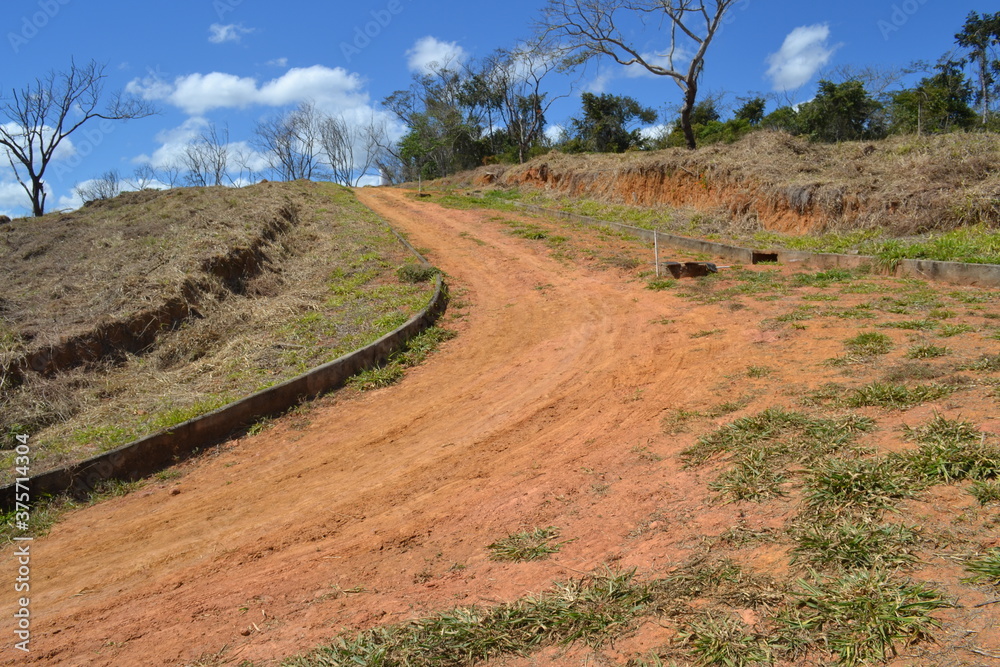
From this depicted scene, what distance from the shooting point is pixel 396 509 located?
5270 millimetres

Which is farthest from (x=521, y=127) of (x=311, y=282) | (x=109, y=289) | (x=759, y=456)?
(x=759, y=456)

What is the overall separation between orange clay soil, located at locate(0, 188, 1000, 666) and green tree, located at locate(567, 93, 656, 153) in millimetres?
29439

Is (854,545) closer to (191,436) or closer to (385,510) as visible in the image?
(385,510)

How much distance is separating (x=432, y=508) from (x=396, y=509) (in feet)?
1.09

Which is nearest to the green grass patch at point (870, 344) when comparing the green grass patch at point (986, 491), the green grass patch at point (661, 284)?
the green grass patch at point (986, 491)

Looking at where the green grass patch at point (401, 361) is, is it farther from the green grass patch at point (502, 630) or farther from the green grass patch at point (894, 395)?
the green grass patch at point (894, 395)

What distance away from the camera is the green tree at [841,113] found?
2359 centimetres

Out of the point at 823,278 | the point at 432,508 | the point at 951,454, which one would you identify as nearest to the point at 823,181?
the point at 823,278

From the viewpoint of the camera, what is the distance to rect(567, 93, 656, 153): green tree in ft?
120

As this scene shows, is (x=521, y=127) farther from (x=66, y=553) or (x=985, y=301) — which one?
(x=66, y=553)

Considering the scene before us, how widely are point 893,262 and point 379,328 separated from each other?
8.85 meters

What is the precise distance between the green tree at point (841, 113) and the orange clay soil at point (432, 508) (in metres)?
18.9

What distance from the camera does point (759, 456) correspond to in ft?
15.3

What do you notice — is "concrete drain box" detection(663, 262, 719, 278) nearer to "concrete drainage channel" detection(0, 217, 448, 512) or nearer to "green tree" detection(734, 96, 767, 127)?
"concrete drainage channel" detection(0, 217, 448, 512)
